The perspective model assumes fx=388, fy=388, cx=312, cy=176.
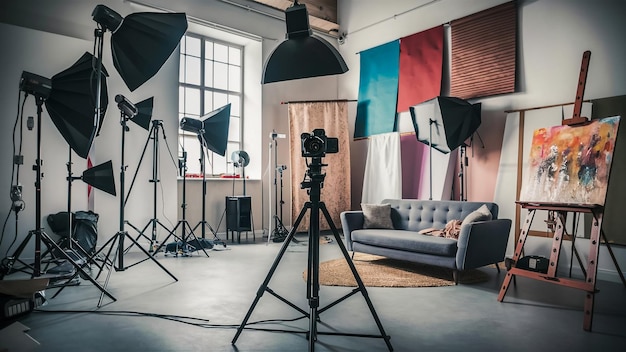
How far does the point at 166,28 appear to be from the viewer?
2.19 metres

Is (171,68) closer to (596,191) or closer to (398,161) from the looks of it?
(398,161)

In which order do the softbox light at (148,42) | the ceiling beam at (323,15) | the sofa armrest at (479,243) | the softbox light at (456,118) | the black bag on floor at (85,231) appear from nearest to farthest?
the softbox light at (148,42), the sofa armrest at (479,243), the black bag on floor at (85,231), the softbox light at (456,118), the ceiling beam at (323,15)

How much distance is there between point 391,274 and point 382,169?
2732 millimetres

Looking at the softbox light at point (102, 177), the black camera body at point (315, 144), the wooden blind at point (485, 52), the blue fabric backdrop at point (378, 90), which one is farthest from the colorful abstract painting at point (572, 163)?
the softbox light at point (102, 177)

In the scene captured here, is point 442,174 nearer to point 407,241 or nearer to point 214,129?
point 407,241

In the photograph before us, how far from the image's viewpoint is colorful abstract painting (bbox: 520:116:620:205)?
109 inches

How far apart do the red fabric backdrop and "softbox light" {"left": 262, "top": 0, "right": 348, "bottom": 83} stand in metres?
3.93

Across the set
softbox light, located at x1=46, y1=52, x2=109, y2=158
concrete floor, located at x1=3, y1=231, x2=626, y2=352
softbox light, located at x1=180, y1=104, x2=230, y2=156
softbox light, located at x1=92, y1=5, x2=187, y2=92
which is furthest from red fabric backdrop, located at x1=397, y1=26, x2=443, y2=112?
softbox light, located at x1=46, y1=52, x2=109, y2=158

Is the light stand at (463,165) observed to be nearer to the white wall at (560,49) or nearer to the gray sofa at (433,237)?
the white wall at (560,49)

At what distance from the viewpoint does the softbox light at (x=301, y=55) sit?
76.4 inches

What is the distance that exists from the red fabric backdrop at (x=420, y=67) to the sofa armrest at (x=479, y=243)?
2.52 metres

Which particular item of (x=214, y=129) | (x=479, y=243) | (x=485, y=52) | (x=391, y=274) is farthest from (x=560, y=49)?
(x=214, y=129)

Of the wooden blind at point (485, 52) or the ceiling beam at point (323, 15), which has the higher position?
the ceiling beam at point (323, 15)

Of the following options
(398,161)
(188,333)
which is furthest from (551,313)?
(398,161)
